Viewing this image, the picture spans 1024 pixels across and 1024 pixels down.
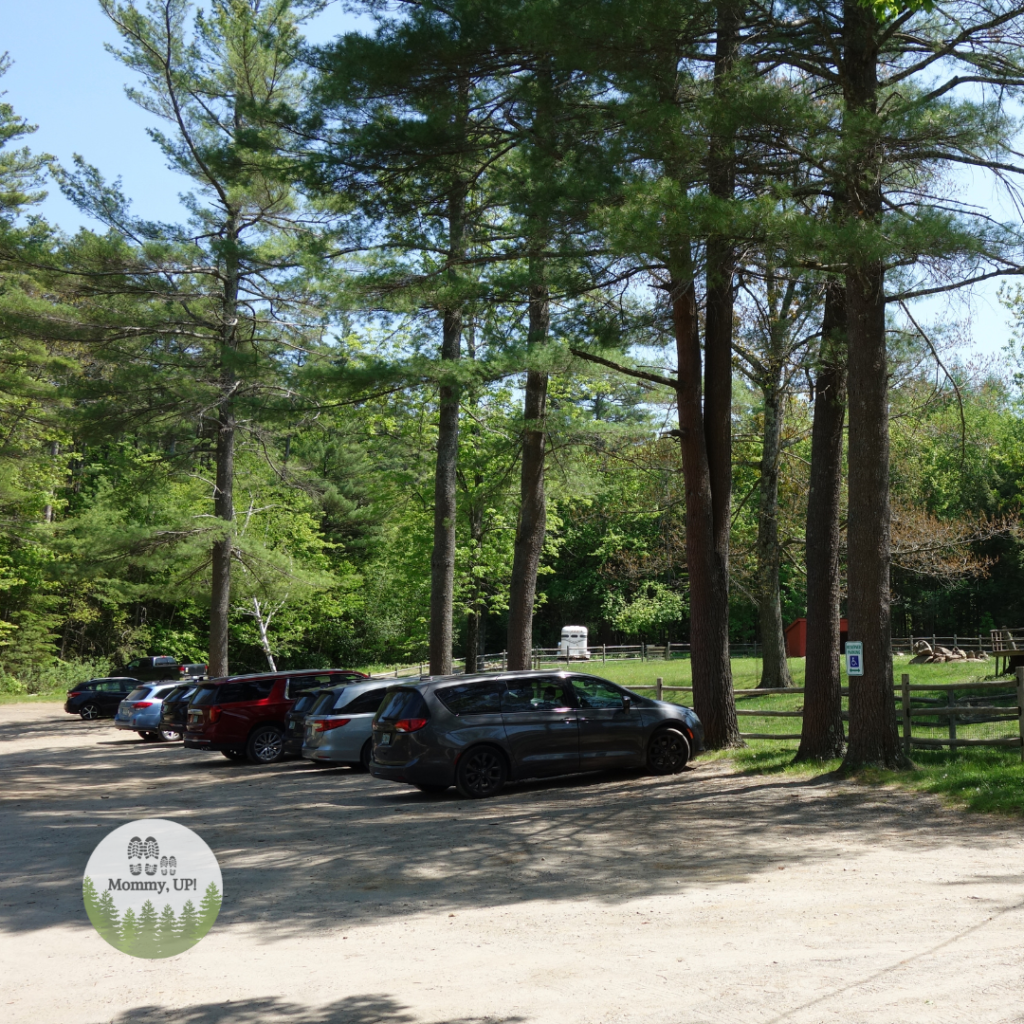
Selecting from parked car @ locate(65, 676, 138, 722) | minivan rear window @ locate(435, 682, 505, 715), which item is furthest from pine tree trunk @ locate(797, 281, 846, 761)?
parked car @ locate(65, 676, 138, 722)

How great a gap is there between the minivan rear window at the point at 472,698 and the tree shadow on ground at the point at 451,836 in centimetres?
117

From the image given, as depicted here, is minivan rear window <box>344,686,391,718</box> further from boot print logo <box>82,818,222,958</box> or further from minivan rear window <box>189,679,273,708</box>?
boot print logo <box>82,818,222,958</box>

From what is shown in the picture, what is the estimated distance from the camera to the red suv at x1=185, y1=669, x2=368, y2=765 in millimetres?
20031

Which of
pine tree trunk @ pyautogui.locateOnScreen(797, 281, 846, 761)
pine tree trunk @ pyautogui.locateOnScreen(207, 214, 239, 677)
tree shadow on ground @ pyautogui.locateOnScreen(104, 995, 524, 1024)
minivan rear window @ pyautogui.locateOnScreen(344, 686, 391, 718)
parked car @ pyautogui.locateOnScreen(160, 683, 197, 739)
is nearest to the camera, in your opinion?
tree shadow on ground @ pyautogui.locateOnScreen(104, 995, 524, 1024)

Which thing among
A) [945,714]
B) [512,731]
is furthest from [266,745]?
[945,714]

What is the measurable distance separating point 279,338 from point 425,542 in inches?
446

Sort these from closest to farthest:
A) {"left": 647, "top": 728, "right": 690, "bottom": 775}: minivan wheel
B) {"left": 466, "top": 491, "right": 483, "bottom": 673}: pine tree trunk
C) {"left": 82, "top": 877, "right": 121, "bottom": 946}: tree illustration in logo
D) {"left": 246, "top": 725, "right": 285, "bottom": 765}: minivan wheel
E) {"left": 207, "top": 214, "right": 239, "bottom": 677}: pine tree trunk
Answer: {"left": 82, "top": 877, "right": 121, "bottom": 946}: tree illustration in logo, {"left": 647, "top": 728, "right": 690, "bottom": 775}: minivan wheel, {"left": 246, "top": 725, "right": 285, "bottom": 765}: minivan wheel, {"left": 207, "top": 214, "right": 239, "bottom": 677}: pine tree trunk, {"left": 466, "top": 491, "right": 483, "bottom": 673}: pine tree trunk

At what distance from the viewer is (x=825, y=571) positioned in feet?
51.2

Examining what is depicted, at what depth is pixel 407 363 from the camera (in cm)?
1805

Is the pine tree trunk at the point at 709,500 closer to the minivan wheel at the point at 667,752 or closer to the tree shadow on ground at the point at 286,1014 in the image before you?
the minivan wheel at the point at 667,752

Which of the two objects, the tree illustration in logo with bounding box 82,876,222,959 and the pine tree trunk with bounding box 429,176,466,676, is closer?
the tree illustration in logo with bounding box 82,876,222,959

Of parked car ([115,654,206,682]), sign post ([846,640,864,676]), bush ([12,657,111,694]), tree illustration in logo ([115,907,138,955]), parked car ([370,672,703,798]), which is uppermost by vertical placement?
sign post ([846,640,864,676])

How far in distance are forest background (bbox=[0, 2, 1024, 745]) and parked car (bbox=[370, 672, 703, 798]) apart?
539cm

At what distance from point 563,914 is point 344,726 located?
10571mm
